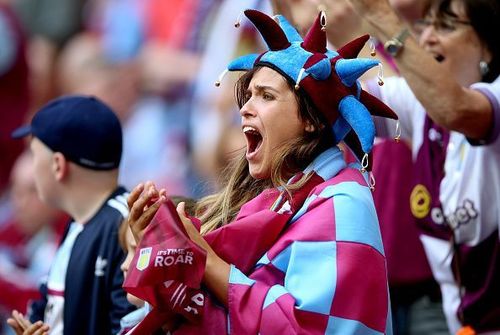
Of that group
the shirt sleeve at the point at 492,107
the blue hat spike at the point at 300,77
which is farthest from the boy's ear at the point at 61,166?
the blue hat spike at the point at 300,77

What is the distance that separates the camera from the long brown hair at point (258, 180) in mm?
3635

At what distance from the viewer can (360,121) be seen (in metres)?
3.55

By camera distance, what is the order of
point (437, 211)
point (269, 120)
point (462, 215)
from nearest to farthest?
point (269, 120) < point (462, 215) < point (437, 211)

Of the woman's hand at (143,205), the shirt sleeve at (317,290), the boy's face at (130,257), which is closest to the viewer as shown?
the shirt sleeve at (317,290)

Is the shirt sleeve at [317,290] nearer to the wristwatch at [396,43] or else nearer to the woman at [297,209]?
the woman at [297,209]

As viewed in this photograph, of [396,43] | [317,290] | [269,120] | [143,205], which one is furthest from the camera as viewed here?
[396,43]

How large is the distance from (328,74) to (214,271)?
64 centimetres

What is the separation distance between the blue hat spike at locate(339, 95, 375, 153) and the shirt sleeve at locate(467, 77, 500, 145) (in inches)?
42.4

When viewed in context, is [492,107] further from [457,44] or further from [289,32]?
[289,32]

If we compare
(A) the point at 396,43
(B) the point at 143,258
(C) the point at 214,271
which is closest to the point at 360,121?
(C) the point at 214,271

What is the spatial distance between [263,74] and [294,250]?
1.85 ft

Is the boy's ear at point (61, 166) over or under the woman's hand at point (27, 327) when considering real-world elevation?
over

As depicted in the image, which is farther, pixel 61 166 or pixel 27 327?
pixel 61 166

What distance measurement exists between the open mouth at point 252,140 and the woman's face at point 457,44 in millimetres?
1393
